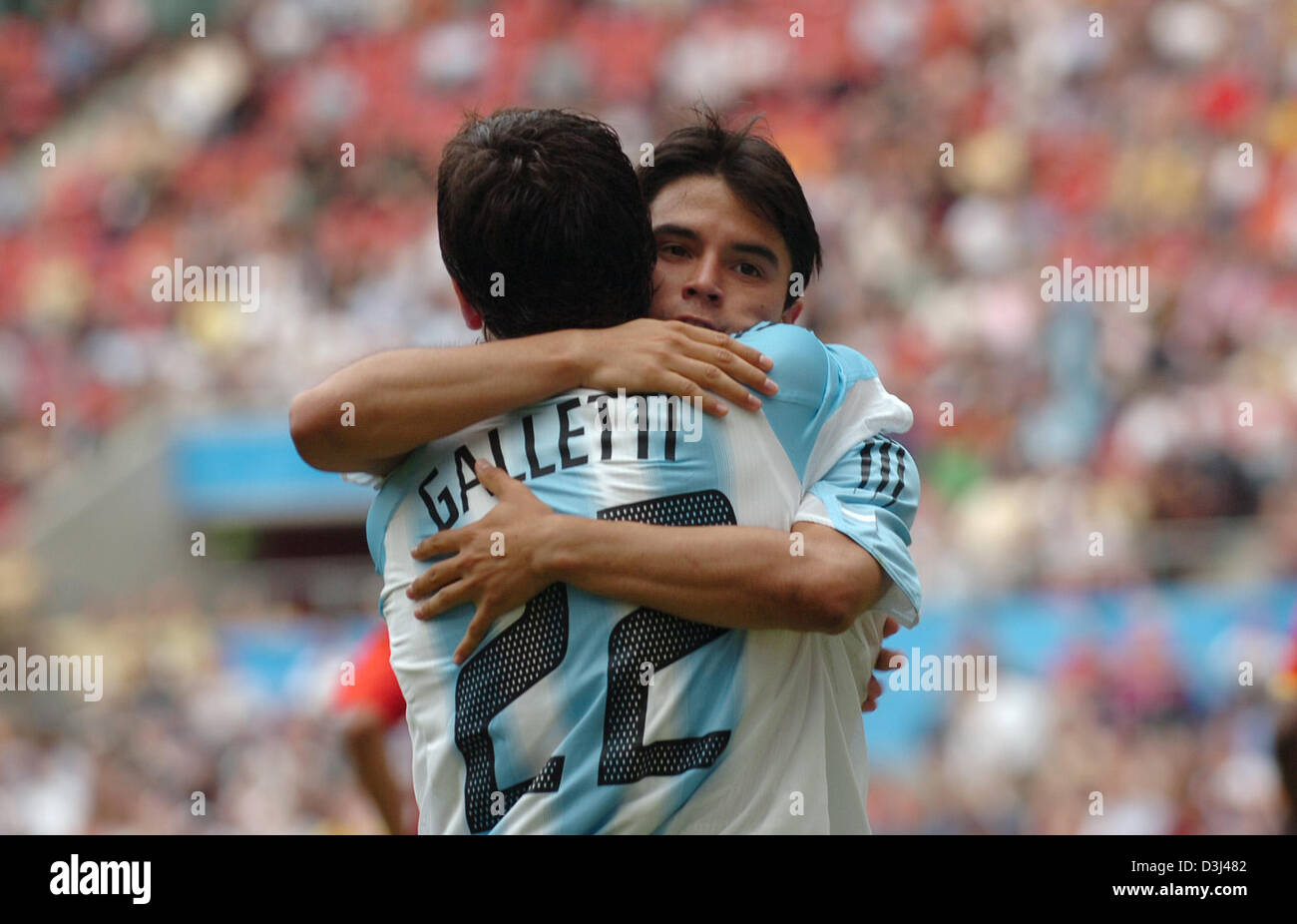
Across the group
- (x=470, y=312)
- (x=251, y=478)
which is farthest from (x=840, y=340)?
(x=470, y=312)

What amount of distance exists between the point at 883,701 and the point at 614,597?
648 cm

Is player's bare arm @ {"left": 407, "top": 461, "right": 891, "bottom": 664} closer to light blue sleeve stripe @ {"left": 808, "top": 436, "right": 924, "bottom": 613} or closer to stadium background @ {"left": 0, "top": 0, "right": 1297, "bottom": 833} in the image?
light blue sleeve stripe @ {"left": 808, "top": 436, "right": 924, "bottom": 613}

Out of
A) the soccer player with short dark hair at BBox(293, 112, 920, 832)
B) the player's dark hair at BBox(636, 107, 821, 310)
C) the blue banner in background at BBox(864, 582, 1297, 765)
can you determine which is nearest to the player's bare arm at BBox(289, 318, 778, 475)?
the soccer player with short dark hair at BBox(293, 112, 920, 832)

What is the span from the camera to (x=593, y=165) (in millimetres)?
2170

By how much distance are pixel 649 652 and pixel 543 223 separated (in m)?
0.57

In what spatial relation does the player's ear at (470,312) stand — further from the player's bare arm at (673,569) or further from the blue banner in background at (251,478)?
the blue banner in background at (251,478)

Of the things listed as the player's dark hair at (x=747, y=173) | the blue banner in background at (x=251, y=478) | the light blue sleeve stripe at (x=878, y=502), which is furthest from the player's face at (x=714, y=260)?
the blue banner in background at (x=251, y=478)

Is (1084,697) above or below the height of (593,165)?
below

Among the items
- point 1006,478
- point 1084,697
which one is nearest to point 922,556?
point 1006,478

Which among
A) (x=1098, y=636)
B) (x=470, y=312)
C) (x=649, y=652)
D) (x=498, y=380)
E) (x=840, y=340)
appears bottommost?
(x=1098, y=636)

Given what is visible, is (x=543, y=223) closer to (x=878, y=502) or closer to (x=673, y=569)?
(x=673, y=569)

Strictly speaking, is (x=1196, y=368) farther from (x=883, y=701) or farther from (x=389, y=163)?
(x=389, y=163)

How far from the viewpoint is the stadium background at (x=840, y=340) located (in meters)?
8.37

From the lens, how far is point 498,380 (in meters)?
2.20
